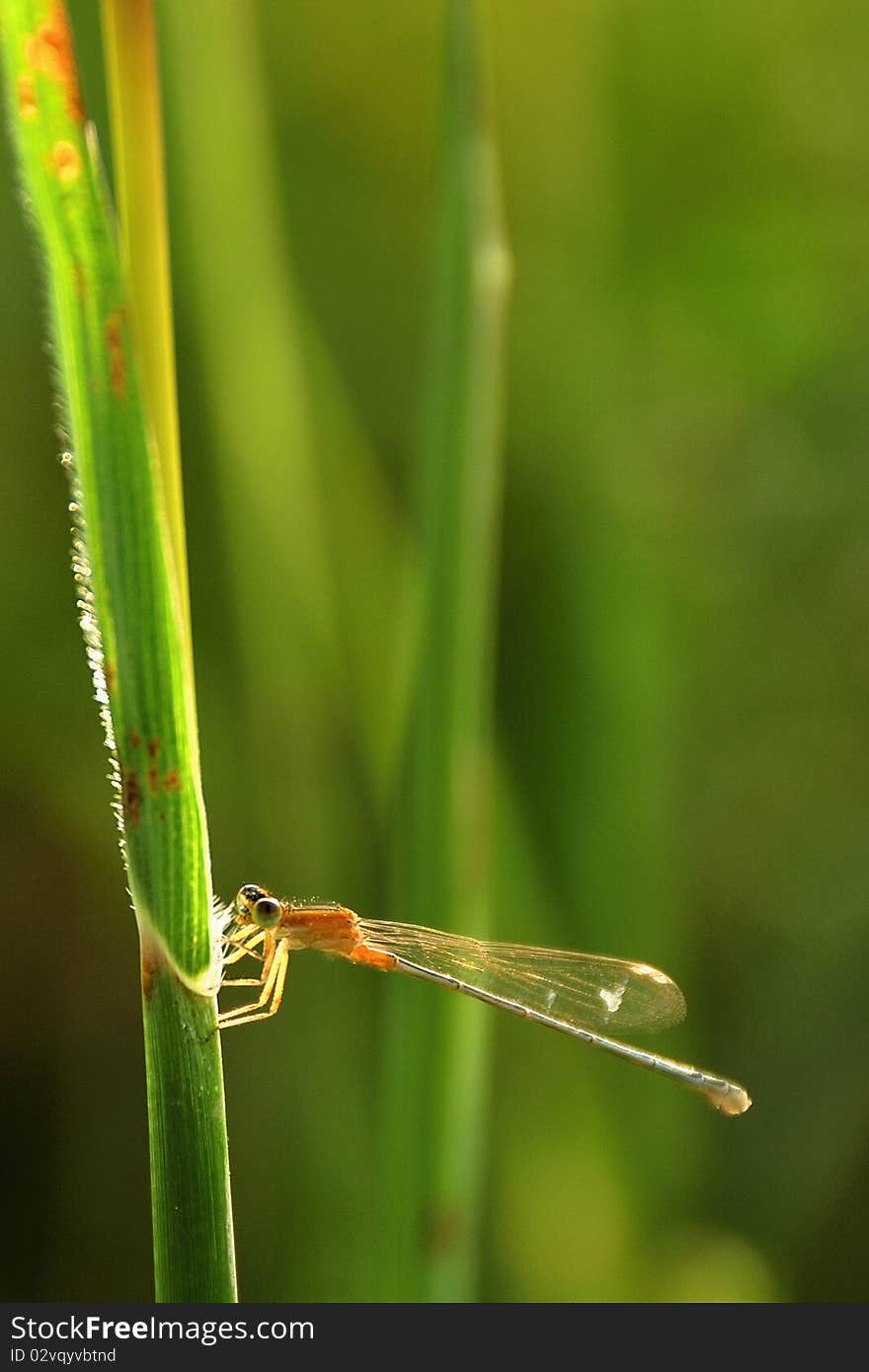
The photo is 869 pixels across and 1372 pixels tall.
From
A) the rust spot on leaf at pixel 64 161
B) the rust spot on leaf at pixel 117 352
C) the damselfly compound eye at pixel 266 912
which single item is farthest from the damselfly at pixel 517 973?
the rust spot on leaf at pixel 64 161

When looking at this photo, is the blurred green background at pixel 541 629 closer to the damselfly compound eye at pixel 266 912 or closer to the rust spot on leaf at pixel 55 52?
the damselfly compound eye at pixel 266 912

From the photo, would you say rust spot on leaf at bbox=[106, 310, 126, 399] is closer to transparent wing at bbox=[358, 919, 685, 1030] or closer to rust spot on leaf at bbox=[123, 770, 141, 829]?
rust spot on leaf at bbox=[123, 770, 141, 829]

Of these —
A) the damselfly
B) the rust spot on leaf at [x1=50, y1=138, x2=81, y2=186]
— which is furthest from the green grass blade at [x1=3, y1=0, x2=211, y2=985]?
the damselfly

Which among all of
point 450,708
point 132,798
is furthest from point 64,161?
point 450,708

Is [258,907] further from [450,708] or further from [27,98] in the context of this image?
[27,98]

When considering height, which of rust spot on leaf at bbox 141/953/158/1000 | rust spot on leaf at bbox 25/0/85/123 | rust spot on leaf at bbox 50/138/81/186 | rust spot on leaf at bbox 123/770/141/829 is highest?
rust spot on leaf at bbox 25/0/85/123

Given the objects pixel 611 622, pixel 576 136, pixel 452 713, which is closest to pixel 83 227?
pixel 452 713
